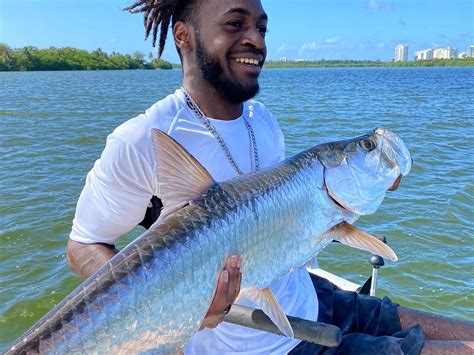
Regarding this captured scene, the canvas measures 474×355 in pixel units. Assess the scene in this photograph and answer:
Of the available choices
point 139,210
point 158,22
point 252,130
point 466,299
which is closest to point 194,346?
point 139,210

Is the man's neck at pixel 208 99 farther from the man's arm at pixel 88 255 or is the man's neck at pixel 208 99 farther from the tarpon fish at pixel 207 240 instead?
the man's arm at pixel 88 255

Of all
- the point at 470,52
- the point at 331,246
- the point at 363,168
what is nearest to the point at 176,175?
the point at 363,168

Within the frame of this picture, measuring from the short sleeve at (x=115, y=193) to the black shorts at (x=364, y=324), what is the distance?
1209mm

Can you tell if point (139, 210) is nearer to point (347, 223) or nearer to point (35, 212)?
point (347, 223)

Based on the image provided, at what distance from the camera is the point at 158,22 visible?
2951 mm

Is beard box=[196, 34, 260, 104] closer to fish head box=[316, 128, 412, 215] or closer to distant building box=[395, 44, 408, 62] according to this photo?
fish head box=[316, 128, 412, 215]

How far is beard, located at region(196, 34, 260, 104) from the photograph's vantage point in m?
2.54

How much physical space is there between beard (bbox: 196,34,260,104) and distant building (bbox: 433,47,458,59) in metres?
196

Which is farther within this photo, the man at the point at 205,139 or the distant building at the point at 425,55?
the distant building at the point at 425,55

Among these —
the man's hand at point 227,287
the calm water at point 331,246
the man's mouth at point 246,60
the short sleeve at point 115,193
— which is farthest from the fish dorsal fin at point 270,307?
the calm water at point 331,246

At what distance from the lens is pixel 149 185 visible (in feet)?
7.50

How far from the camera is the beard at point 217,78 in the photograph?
8.32ft

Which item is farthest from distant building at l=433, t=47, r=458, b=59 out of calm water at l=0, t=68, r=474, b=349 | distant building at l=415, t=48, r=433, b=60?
calm water at l=0, t=68, r=474, b=349

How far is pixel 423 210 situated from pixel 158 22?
7.02 meters
